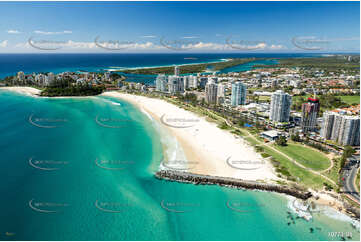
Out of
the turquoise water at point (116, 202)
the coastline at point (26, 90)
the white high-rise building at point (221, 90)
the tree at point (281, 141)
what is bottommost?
the turquoise water at point (116, 202)

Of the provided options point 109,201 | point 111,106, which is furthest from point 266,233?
point 111,106

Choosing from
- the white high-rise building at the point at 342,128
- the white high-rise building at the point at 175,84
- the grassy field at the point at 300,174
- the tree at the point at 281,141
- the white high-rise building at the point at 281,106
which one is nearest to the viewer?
the grassy field at the point at 300,174

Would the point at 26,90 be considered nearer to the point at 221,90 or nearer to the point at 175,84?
the point at 175,84

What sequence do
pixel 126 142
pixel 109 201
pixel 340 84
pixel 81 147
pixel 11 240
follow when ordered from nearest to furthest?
pixel 11 240, pixel 109 201, pixel 81 147, pixel 126 142, pixel 340 84

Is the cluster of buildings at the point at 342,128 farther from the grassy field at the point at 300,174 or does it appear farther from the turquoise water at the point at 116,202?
the turquoise water at the point at 116,202

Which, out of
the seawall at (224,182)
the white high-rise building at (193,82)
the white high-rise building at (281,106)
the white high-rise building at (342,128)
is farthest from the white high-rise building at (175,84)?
the seawall at (224,182)

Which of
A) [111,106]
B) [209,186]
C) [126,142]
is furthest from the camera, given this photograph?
→ [111,106]

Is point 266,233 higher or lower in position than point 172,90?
lower

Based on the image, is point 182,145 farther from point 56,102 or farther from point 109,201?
point 56,102
